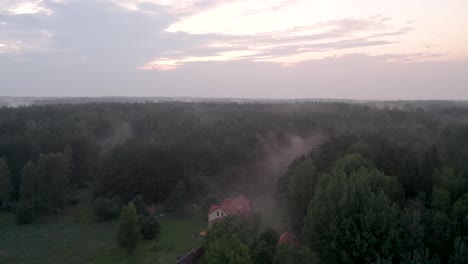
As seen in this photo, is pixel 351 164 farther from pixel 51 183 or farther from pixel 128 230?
pixel 51 183

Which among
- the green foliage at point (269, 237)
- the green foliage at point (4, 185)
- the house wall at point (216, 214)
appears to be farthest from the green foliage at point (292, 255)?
the green foliage at point (4, 185)

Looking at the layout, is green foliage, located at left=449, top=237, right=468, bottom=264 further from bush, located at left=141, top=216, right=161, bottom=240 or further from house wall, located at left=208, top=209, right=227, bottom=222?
bush, located at left=141, top=216, right=161, bottom=240

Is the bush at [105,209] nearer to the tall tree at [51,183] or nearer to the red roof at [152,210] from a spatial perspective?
the red roof at [152,210]

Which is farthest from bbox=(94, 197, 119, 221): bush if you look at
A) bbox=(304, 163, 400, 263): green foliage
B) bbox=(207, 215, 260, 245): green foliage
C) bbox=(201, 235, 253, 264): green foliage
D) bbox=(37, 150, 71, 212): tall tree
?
bbox=(201, 235, 253, 264): green foliage

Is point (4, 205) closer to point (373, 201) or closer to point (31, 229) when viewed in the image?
point (31, 229)

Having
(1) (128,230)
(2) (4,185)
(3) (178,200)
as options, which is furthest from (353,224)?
(2) (4,185)
